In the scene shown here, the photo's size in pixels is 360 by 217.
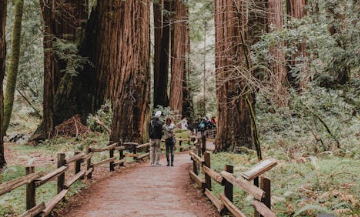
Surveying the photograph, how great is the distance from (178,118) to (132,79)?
9.99m

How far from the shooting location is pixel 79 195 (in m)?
7.79

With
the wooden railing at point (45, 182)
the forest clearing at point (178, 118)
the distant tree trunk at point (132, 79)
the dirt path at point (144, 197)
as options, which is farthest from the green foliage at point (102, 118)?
the dirt path at point (144, 197)

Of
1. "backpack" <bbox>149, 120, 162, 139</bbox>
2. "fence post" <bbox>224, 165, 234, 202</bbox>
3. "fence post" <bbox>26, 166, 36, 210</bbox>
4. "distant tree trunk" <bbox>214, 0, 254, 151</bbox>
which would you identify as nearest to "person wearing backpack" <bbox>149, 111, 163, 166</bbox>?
"backpack" <bbox>149, 120, 162, 139</bbox>

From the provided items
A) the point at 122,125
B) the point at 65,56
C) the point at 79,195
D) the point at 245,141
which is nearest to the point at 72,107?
the point at 65,56

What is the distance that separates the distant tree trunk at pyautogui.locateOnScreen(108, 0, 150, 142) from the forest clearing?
0.04 meters

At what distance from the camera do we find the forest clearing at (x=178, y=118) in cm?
652

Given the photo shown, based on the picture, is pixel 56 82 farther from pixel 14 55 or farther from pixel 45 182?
pixel 45 182

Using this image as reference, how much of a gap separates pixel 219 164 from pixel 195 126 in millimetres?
19657

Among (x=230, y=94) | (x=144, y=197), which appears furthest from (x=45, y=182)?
(x=230, y=94)

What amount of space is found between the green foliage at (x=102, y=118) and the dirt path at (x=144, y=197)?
263 inches

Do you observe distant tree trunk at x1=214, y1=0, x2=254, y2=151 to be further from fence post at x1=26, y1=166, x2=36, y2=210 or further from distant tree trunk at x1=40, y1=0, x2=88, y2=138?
distant tree trunk at x1=40, y1=0, x2=88, y2=138

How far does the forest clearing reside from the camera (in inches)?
257

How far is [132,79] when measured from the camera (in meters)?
13.7

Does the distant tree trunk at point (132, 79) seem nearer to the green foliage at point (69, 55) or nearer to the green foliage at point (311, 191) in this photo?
the green foliage at point (69, 55)
